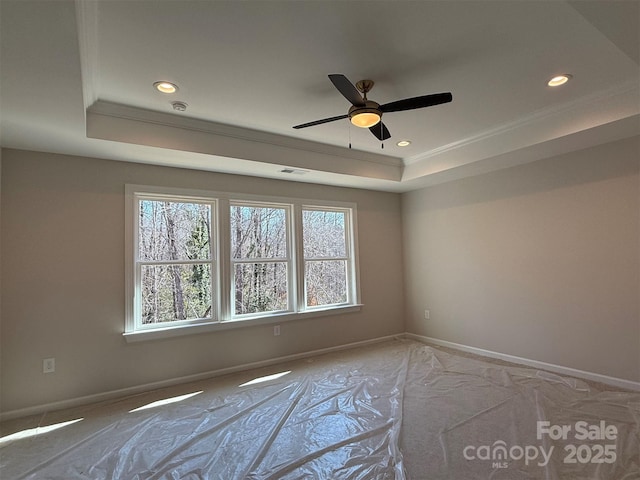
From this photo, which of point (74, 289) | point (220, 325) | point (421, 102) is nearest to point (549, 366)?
point (421, 102)

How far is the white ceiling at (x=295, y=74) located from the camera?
1868mm

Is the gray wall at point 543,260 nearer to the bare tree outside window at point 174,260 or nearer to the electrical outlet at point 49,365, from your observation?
the bare tree outside window at point 174,260

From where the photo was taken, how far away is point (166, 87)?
268 centimetres

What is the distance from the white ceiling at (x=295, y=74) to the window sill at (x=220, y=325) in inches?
70.5

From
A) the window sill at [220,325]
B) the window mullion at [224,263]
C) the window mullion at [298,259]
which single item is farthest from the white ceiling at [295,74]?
the window sill at [220,325]

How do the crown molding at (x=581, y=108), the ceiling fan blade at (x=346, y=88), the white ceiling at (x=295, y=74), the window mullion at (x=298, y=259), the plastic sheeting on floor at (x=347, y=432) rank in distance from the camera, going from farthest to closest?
the window mullion at (x=298, y=259) < the crown molding at (x=581, y=108) < the plastic sheeting on floor at (x=347, y=432) < the ceiling fan blade at (x=346, y=88) < the white ceiling at (x=295, y=74)

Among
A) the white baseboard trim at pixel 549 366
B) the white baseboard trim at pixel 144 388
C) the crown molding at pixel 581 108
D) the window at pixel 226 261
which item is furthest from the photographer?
the window at pixel 226 261

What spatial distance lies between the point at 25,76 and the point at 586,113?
421cm

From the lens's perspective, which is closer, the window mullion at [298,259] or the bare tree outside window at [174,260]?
the bare tree outside window at [174,260]

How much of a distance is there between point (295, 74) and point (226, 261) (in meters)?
2.36

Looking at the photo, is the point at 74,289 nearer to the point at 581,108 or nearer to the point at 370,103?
the point at 370,103

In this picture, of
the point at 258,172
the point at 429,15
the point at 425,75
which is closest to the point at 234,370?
the point at 258,172

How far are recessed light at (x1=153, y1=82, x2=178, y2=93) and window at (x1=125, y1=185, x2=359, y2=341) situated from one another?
1.31 metres

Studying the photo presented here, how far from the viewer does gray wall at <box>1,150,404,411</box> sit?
3062mm
